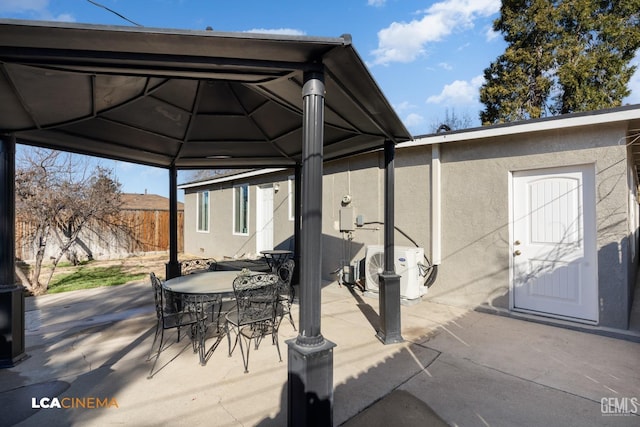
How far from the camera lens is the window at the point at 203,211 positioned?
12.6m

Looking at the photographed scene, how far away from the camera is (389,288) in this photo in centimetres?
376

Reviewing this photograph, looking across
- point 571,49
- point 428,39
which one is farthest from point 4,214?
point 571,49

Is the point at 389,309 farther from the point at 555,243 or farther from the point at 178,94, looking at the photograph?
the point at 178,94

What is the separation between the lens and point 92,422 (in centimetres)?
230

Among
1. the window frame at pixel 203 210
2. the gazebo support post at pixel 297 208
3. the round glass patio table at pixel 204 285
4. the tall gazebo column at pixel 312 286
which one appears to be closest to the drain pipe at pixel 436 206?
the gazebo support post at pixel 297 208

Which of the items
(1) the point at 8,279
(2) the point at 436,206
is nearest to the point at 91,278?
(1) the point at 8,279

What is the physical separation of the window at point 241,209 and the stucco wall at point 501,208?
21.8 ft

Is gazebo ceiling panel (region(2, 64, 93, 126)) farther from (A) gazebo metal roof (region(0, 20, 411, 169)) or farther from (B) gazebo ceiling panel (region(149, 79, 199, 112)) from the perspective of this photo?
(B) gazebo ceiling panel (region(149, 79, 199, 112))

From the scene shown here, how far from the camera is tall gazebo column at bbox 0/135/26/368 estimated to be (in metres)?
3.16

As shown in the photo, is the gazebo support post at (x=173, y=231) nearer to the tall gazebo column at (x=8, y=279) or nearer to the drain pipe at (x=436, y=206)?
the tall gazebo column at (x=8, y=279)

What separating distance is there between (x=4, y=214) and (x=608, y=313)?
6780mm

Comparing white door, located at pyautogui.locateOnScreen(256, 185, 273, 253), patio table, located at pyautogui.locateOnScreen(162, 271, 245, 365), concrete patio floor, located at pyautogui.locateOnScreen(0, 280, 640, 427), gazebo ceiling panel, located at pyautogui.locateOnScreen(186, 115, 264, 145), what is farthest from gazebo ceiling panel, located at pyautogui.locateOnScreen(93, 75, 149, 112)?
white door, located at pyautogui.locateOnScreen(256, 185, 273, 253)

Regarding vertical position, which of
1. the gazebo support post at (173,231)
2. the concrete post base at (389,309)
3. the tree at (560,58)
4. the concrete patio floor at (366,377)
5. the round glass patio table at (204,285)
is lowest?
the concrete patio floor at (366,377)

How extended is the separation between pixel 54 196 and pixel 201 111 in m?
6.22
